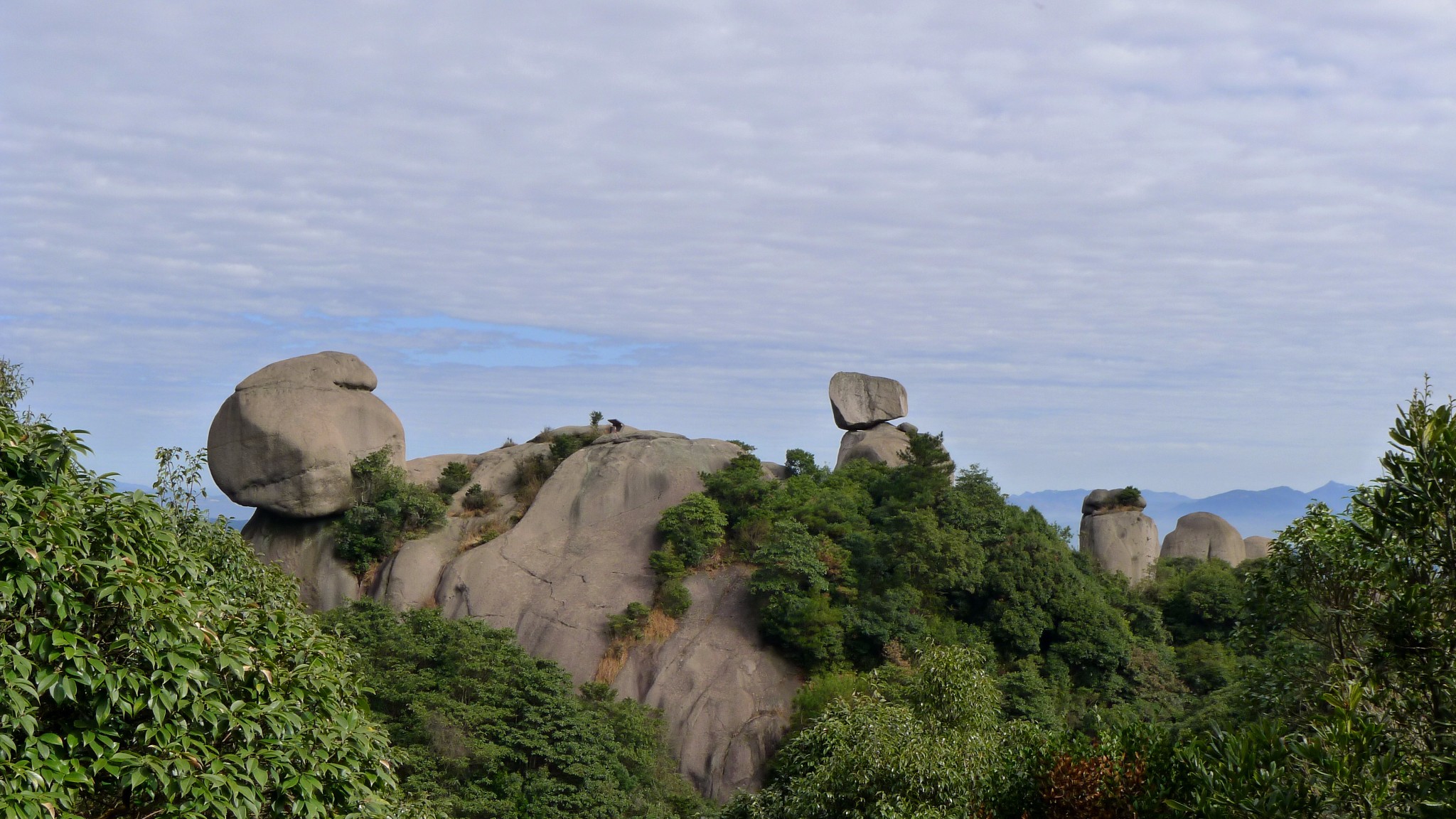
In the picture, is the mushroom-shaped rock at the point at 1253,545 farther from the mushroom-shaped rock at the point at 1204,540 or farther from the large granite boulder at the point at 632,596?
the large granite boulder at the point at 632,596

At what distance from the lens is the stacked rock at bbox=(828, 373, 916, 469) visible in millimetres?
41688

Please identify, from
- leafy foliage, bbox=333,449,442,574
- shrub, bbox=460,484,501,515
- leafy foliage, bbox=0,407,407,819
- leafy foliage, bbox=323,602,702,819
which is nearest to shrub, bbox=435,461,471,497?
shrub, bbox=460,484,501,515

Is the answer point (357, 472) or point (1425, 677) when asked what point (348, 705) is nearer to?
point (1425, 677)

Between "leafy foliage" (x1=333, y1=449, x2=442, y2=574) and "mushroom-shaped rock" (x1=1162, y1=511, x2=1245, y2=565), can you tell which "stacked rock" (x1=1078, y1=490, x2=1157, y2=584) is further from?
"leafy foliage" (x1=333, y1=449, x2=442, y2=574)

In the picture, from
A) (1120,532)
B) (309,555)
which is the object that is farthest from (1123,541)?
(309,555)

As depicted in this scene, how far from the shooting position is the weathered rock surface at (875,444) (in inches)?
1578

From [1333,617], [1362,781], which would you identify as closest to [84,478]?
[1362,781]

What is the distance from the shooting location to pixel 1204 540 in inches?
1868

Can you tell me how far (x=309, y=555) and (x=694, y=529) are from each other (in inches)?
505

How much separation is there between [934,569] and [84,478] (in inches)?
1022

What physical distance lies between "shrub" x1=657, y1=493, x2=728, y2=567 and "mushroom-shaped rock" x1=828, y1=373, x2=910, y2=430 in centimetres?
991

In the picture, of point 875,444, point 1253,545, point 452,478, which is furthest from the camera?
point 1253,545

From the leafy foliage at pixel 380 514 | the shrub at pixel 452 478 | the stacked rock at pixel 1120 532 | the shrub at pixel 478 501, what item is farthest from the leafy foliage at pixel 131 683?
the stacked rock at pixel 1120 532

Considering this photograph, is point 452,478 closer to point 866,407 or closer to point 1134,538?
point 866,407
